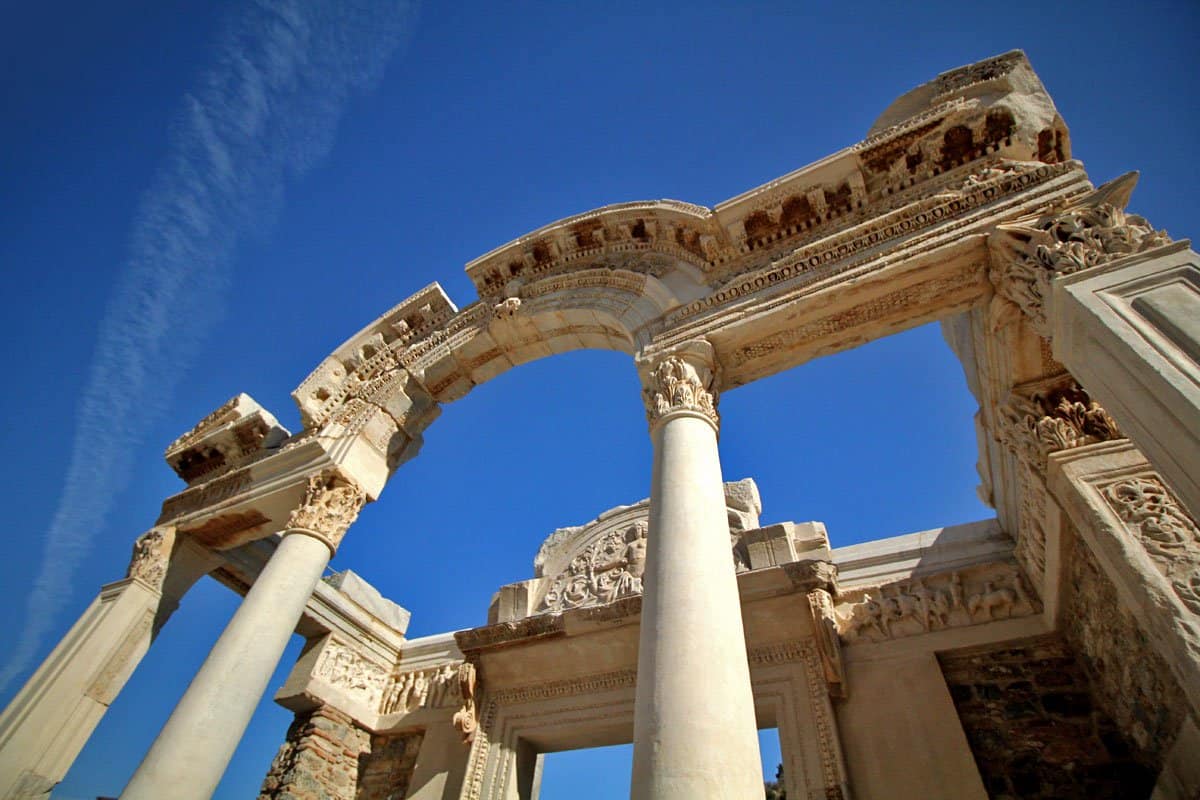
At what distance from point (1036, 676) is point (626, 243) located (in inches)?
244

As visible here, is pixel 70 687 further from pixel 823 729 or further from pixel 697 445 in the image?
pixel 823 729

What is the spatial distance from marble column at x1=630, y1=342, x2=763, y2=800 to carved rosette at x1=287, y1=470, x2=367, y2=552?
150 inches

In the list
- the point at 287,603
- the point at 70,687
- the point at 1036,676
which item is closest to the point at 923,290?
the point at 1036,676

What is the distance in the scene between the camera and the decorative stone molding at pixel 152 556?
739 cm

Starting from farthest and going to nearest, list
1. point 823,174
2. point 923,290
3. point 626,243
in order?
1. point 626,243
2. point 823,174
3. point 923,290

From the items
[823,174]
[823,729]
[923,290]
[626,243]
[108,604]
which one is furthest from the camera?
[626,243]

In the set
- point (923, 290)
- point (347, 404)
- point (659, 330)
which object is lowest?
point (923, 290)

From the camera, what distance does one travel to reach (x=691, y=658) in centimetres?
318

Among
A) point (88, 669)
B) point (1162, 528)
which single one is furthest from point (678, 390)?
point (88, 669)

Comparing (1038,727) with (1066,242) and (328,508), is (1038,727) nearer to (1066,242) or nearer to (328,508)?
(1066,242)

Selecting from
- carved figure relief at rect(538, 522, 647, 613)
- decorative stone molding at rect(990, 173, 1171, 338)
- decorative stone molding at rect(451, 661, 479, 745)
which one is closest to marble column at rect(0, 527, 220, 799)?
decorative stone molding at rect(451, 661, 479, 745)

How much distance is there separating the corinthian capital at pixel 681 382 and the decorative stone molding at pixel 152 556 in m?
6.52

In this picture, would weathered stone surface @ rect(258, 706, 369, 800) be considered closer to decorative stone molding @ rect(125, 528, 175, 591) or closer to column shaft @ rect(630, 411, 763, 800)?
decorative stone molding @ rect(125, 528, 175, 591)

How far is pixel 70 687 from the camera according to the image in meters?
6.28
